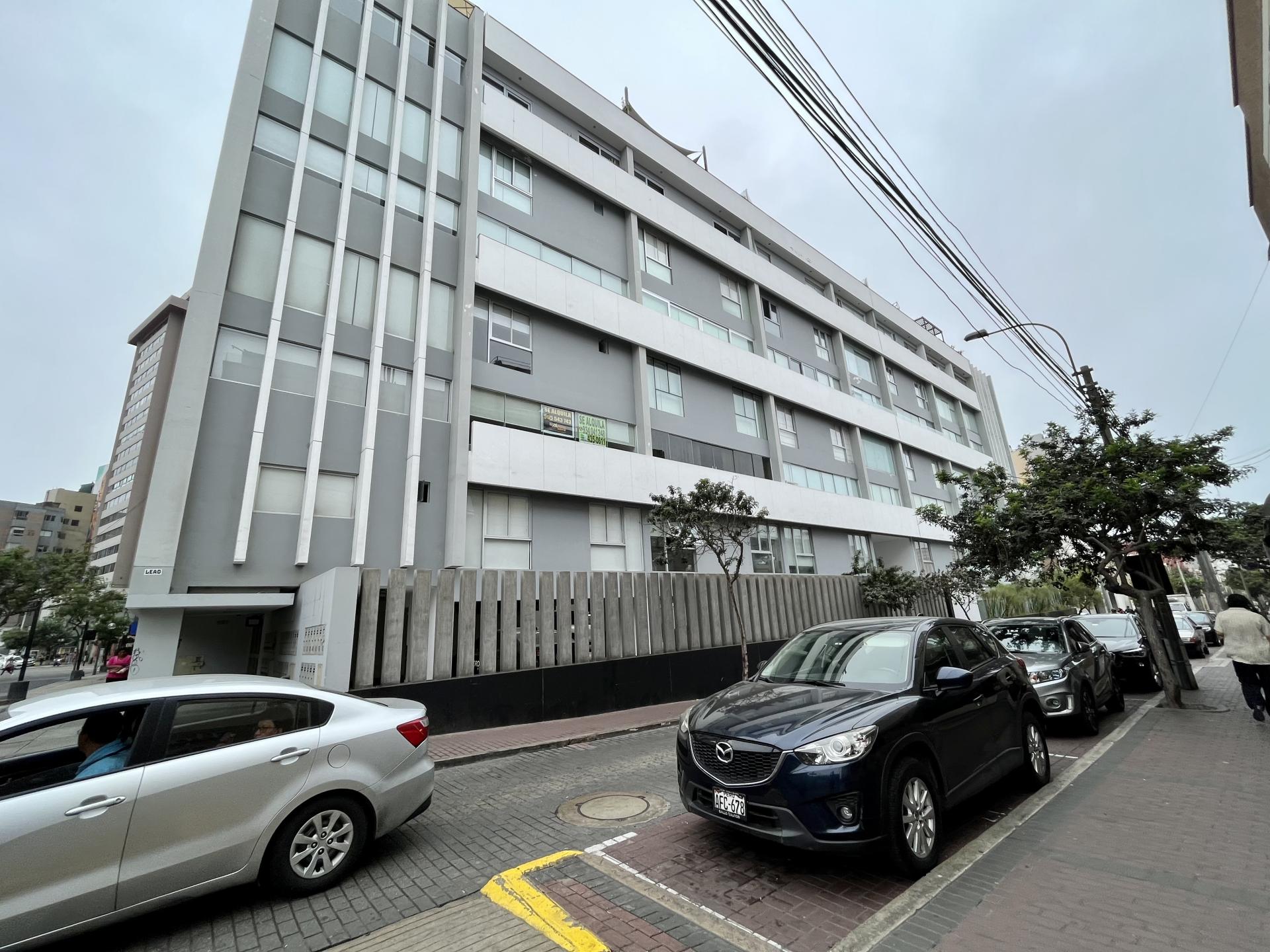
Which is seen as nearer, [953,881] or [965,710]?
[953,881]

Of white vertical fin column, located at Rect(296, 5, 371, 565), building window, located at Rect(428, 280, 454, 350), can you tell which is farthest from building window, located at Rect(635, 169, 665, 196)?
building window, located at Rect(428, 280, 454, 350)

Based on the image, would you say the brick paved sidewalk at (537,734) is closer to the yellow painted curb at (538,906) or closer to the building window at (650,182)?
the yellow painted curb at (538,906)

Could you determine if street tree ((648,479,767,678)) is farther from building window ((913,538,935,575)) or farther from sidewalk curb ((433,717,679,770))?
building window ((913,538,935,575))

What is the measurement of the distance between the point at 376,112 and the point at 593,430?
10170mm

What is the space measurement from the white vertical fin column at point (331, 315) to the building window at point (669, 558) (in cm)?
892

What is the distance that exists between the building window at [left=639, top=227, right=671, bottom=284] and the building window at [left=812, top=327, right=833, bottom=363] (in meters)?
9.51

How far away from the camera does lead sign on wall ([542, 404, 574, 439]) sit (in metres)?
15.3

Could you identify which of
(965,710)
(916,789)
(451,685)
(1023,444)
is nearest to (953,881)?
(916,789)

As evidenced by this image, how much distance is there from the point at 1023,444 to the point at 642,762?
38.7 feet

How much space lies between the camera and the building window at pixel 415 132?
1476cm

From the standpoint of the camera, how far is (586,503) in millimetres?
15453

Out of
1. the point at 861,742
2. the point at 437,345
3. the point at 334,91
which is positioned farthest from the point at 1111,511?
the point at 334,91

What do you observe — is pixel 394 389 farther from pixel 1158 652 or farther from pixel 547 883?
pixel 1158 652

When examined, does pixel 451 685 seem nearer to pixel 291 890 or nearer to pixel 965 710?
pixel 291 890
